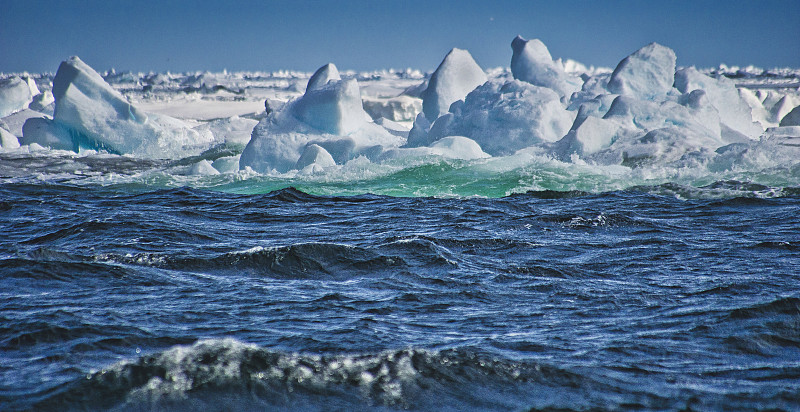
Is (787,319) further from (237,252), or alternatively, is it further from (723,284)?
(237,252)

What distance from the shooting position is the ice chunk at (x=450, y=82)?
16203 mm

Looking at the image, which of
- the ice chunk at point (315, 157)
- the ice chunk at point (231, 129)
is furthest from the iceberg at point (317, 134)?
the ice chunk at point (231, 129)

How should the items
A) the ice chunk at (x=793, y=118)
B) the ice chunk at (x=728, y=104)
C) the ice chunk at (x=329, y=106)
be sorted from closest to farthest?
the ice chunk at (x=329, y=106), the ice chunk at (x=728, y=104), the ice chunk at (x=793, y=118)

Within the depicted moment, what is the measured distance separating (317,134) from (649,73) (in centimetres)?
696

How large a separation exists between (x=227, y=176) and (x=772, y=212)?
7884 millimetres

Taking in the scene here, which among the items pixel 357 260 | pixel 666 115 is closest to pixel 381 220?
pixel 357 260

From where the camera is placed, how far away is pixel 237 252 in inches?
242

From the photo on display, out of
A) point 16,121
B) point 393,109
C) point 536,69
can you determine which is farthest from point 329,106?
point 393,109

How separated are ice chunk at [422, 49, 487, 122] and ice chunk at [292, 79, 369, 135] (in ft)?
8.25

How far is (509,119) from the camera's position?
13320 millimetres

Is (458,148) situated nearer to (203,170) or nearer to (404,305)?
(203,170)

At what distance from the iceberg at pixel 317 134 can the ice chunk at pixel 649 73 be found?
4846 mm

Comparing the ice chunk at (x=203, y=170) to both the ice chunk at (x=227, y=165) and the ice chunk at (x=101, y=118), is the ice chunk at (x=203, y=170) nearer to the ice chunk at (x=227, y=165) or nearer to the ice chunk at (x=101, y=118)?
the ice chunk at (x=227, y=165)

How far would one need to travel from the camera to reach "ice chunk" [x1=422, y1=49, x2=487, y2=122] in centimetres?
1620
